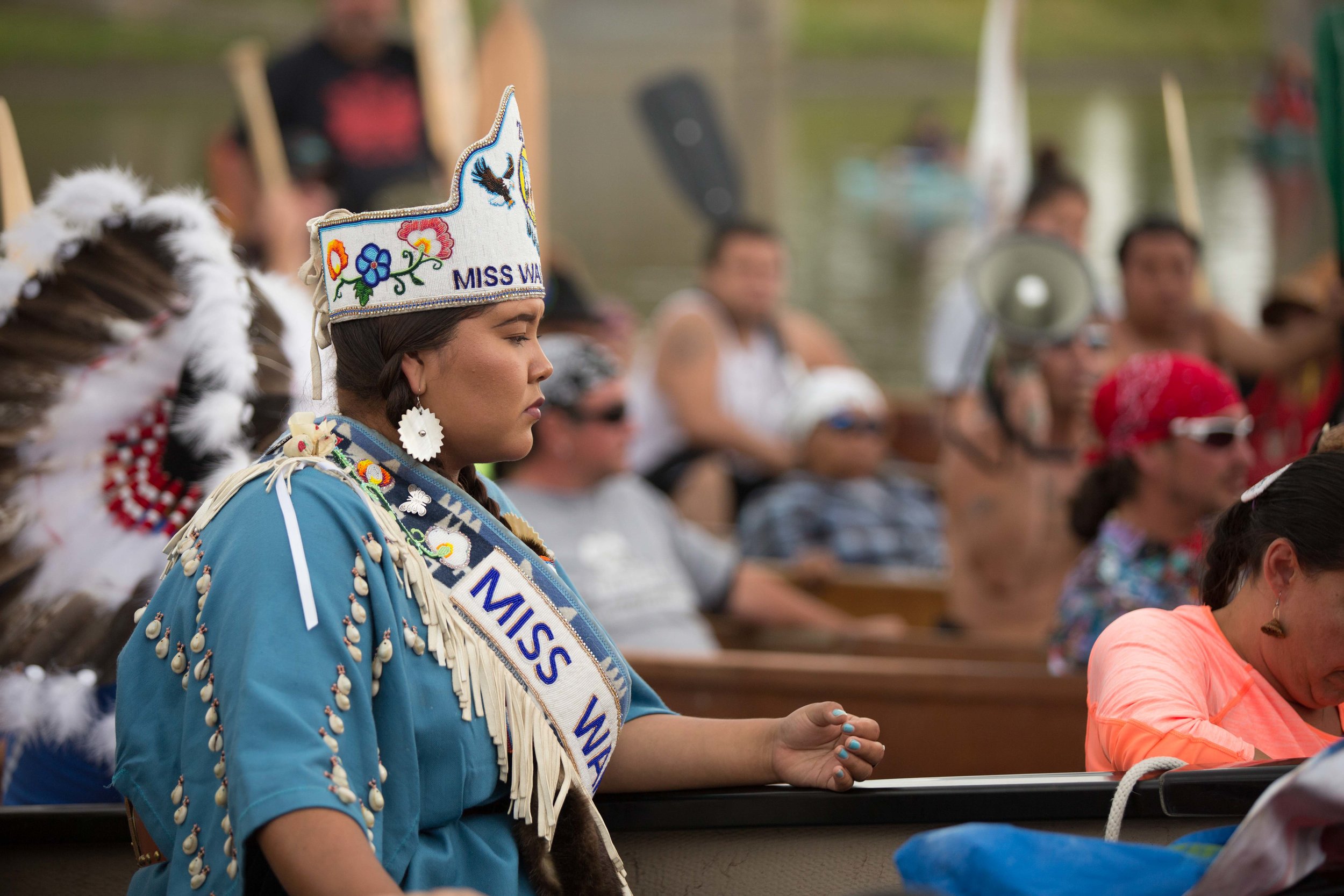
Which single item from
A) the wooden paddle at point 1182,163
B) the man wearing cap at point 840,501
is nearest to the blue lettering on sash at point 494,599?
the wooden paddle at point 1182,163

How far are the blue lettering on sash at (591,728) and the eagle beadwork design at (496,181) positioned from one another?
59cm

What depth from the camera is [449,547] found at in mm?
1619

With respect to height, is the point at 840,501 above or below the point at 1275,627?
below

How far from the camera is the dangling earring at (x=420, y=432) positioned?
1.59 m

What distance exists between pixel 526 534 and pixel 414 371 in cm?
27

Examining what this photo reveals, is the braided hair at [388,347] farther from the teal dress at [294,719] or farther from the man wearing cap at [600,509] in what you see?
the man wearing cap at [600,509]

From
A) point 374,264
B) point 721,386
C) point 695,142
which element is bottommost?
point 721,386

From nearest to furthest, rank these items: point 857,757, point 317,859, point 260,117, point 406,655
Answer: point 317,859 → point 406,655 → point 857,757 → point 260,117

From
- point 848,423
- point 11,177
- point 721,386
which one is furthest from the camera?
point 721,386

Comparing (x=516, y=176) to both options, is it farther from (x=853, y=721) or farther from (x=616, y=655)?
(x=853, y=721)

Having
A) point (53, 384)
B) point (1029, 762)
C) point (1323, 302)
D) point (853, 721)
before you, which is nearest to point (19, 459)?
point (53, 384)

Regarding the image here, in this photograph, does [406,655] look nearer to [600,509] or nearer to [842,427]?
[600,509]

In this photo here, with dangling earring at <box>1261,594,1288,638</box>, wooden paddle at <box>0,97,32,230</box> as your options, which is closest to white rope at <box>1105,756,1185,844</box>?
dangling earring at <box>1261,594,1288,638</box>

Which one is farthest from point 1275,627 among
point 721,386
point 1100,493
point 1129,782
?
point 721,386
